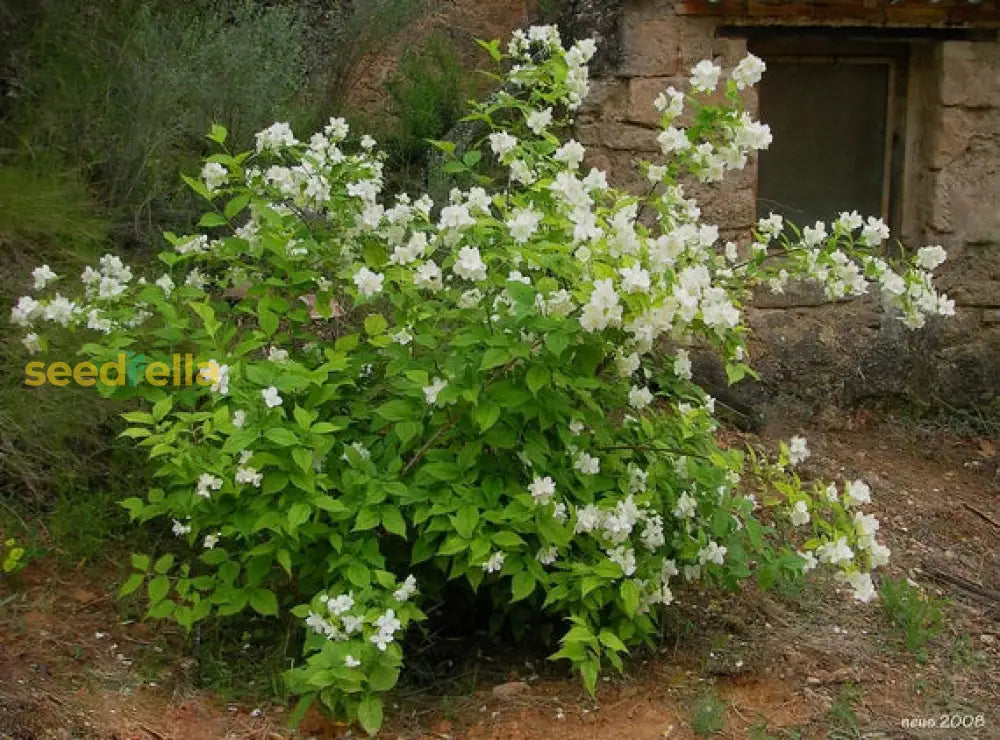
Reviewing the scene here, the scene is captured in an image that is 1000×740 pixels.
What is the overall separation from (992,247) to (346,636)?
13.9 ft

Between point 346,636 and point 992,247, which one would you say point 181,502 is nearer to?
point 346,636

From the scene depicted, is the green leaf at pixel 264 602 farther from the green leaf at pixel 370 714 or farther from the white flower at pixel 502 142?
the white flower at pixel 502 142

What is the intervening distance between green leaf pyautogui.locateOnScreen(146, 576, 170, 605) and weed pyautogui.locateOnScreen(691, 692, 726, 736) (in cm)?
155

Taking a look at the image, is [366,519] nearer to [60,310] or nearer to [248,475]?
[248,475]

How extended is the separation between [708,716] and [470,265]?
1424 mm

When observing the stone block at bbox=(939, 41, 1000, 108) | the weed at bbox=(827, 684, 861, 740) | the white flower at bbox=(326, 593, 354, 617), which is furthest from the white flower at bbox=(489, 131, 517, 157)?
the stone block at bbox=(939, 41, 1000, 108)

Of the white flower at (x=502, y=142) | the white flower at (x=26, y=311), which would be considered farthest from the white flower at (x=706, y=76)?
the white flower at (x=26, y=311)

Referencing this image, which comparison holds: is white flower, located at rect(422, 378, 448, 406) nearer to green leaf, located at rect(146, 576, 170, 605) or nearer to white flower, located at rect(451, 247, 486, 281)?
white flower, located at rect(451, 247, 486, 281)

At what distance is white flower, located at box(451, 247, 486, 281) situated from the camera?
3.34 metres

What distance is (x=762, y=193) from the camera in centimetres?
648

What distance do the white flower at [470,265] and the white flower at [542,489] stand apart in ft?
1.84

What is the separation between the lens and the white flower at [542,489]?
338cm

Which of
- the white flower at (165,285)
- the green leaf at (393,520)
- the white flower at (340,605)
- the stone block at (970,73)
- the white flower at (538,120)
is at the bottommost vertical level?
the white flower at (340,605)

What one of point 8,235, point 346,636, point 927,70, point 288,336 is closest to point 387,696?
point 346,636
